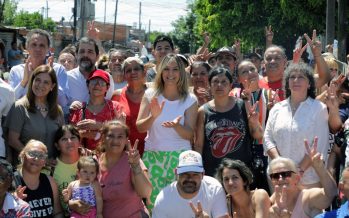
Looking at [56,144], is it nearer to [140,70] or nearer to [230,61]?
[140,70]

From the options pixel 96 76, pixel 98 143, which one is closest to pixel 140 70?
pixel 96 76

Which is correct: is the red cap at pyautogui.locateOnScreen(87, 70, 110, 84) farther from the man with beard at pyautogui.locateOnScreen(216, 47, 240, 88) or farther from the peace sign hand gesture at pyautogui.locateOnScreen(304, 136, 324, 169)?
the peace sign hand gesture at pyautogui.locateOnScreen(304, 136, 324, 169)

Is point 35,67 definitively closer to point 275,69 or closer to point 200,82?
point 200,82

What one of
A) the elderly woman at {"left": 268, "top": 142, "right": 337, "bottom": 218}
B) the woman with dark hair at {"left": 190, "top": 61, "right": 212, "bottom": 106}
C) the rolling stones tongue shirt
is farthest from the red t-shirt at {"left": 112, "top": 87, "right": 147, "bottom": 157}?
the elderly woman at {"left": 268, "top": 142, "right": 337, "bottom": 218}

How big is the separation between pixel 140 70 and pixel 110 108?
0.61m

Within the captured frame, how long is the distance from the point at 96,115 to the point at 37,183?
1.20 meters

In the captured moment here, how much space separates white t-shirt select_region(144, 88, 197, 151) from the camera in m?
6.91

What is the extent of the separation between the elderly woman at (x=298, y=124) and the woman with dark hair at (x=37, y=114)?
7.72 ft

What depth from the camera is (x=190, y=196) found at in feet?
20.1

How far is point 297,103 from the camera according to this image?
6590 millimetres

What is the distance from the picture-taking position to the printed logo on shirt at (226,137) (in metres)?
6.82

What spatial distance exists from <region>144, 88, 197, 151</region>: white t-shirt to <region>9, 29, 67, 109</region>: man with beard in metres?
1.18

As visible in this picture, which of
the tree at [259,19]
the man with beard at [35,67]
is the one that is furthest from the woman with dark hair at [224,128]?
the tree at [259,19]

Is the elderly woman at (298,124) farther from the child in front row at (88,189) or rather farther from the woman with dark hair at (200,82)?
the child in front row at (88,189)
